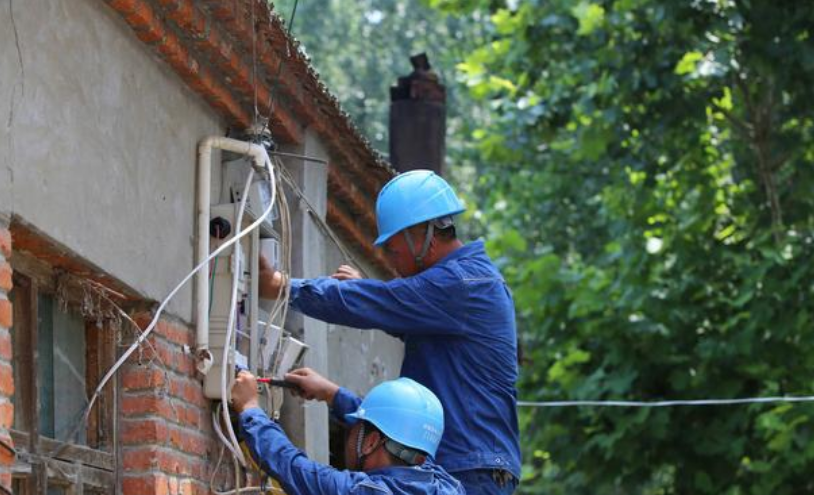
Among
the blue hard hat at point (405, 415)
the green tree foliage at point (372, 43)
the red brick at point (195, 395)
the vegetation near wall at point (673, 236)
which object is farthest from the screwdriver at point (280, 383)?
the green tree foliage at point (372, 43)

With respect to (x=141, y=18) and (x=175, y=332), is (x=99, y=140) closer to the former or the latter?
(x=141, y=18)

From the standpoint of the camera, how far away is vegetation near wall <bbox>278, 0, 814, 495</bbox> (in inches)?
577

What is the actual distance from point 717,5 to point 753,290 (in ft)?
7.71

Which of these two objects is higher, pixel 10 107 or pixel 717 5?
pixel 717 5

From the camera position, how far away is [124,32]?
20.6 ft

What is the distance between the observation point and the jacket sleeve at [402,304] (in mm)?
6461

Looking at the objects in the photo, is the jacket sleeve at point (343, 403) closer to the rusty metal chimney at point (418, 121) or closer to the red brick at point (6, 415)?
the red brick at point (6, 415)

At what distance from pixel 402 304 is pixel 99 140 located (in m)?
1.24

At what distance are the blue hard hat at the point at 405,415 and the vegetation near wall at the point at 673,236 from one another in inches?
339

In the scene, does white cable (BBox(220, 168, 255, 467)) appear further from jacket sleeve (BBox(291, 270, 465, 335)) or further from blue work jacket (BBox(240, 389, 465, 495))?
blue work jacket (BBox(240, 389, 465, 495))

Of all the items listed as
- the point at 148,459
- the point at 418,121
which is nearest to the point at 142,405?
the point at 148,459

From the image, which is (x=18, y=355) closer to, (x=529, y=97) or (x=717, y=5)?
(x=717, y=5)

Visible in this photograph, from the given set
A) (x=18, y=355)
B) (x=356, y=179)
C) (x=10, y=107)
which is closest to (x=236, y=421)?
(x=18, y=355)

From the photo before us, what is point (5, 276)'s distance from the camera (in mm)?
5184
